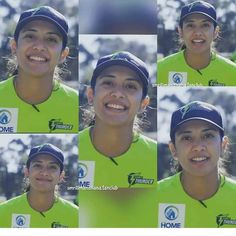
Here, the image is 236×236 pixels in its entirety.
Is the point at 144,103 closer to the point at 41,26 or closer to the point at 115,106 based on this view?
the point at 115,106

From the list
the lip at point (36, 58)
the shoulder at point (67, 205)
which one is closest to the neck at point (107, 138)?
the shoulder at point (67, 205)

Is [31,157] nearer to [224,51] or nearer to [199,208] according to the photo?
[199,208]

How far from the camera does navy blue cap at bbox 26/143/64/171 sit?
278 centimetres

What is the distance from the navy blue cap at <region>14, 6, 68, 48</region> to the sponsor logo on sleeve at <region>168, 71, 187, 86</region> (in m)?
0.58

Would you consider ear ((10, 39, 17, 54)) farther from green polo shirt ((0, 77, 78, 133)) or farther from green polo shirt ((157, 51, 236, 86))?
green polo shirt ((157, 51, 236, 86))

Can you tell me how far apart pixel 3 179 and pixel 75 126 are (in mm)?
461

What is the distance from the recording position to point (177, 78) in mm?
2795

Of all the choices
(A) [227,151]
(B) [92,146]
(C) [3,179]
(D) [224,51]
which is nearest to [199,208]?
(A) [227,151]

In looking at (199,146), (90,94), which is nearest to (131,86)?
(90,94)

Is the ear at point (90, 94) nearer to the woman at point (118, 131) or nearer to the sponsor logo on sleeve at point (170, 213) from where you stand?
the woman at point (118, 131)

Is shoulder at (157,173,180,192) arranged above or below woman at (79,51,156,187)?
below

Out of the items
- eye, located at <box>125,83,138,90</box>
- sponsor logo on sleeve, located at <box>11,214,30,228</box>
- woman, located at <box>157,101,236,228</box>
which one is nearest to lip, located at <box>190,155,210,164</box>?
woman, located at <box>157,101,236,228</box>

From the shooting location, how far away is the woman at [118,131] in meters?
2.76

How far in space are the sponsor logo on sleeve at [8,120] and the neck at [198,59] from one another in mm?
920
